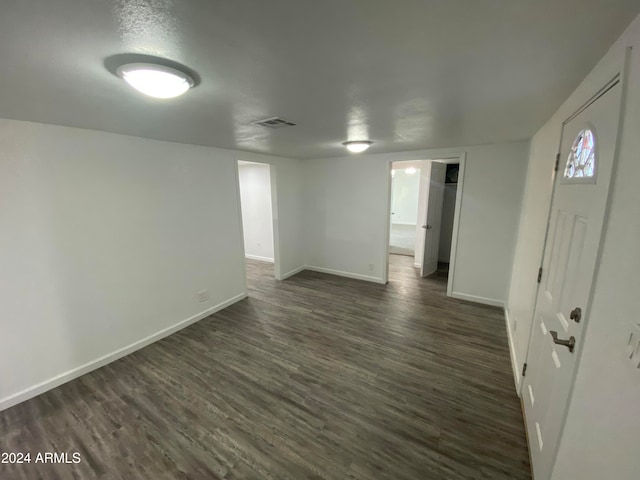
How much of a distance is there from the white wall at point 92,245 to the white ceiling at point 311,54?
1.52ft

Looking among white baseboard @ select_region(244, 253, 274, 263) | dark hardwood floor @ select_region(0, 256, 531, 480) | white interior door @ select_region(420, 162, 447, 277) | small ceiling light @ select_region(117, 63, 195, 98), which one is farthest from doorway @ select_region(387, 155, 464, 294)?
small ceiling light @ select_region(117, 63, 195, 98)

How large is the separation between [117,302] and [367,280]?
3.62 m

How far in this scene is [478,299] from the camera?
3.74 metres

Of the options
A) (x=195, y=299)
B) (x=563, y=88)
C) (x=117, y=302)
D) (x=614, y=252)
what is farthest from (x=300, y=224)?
(x=614, y=252)

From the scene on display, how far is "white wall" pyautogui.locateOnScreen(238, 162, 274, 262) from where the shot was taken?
215 inches

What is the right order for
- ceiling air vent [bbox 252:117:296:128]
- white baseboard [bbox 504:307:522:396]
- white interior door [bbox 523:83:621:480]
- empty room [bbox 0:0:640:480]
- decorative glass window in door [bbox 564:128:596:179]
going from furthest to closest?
white baseboard [bbox 504:307:522:396]
ceiling air vent [bbox 252:117:296:128]
decorative glass window in door [bbox 564:128:596:179]
white interior door [bbox 523:83:621:480]
empty room [bbox 0:0:640:480]

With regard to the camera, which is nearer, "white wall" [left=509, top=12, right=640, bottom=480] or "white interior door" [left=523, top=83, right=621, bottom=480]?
"white wall" [left=509, top=12, right=640, bottom=480]

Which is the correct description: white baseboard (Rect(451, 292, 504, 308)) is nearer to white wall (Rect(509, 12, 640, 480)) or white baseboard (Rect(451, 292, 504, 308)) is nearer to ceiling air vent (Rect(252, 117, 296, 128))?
white wall (Rect(509, 12, 640, 480))

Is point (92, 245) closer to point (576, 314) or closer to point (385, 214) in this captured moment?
point (576, 314)

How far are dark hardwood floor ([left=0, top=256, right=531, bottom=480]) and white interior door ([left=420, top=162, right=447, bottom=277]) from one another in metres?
1.76

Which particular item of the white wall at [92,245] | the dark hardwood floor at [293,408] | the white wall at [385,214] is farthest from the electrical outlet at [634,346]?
the white wall at [92,245]

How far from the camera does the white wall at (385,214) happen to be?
3.37m

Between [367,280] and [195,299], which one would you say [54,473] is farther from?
[367,280]

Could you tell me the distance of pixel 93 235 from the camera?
2.36 m
